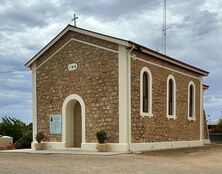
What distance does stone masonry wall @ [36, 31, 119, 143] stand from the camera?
63.7ft

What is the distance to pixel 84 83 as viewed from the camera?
20625 millimetres

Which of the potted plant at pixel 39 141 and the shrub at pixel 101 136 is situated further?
the potted plant at pixel 39 141

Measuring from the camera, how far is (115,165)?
43.1ft

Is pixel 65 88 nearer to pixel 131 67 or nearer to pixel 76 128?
pixel 76 128

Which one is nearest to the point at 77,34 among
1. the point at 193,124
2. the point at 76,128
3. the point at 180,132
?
the point at 76,128

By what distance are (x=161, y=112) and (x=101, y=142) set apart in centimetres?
480

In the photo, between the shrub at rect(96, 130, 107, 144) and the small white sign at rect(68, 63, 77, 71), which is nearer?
the shrub at rect(96, 130, 107, 144)

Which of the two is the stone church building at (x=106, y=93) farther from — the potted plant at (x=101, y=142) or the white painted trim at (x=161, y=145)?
the potted plant at (x=101, y=142)

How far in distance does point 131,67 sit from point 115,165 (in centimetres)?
731

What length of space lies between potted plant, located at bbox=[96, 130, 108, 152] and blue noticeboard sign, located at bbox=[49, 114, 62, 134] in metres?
3.46

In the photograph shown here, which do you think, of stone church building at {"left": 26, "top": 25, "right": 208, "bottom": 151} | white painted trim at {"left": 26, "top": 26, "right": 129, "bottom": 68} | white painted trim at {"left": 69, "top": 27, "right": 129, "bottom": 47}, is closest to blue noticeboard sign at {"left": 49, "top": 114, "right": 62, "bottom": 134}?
stone church building at {"left": 26, "top": 25, "right": 208, "bottom": 151}

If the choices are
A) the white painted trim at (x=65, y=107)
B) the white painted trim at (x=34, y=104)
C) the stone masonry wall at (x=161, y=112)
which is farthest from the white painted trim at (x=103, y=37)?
the white painted trim at (x=34, y=104)

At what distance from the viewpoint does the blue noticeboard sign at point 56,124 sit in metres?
21.7

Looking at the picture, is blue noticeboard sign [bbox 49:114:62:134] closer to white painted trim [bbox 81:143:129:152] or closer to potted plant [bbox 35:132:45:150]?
potted plant [bbox 35:132:45:150]
